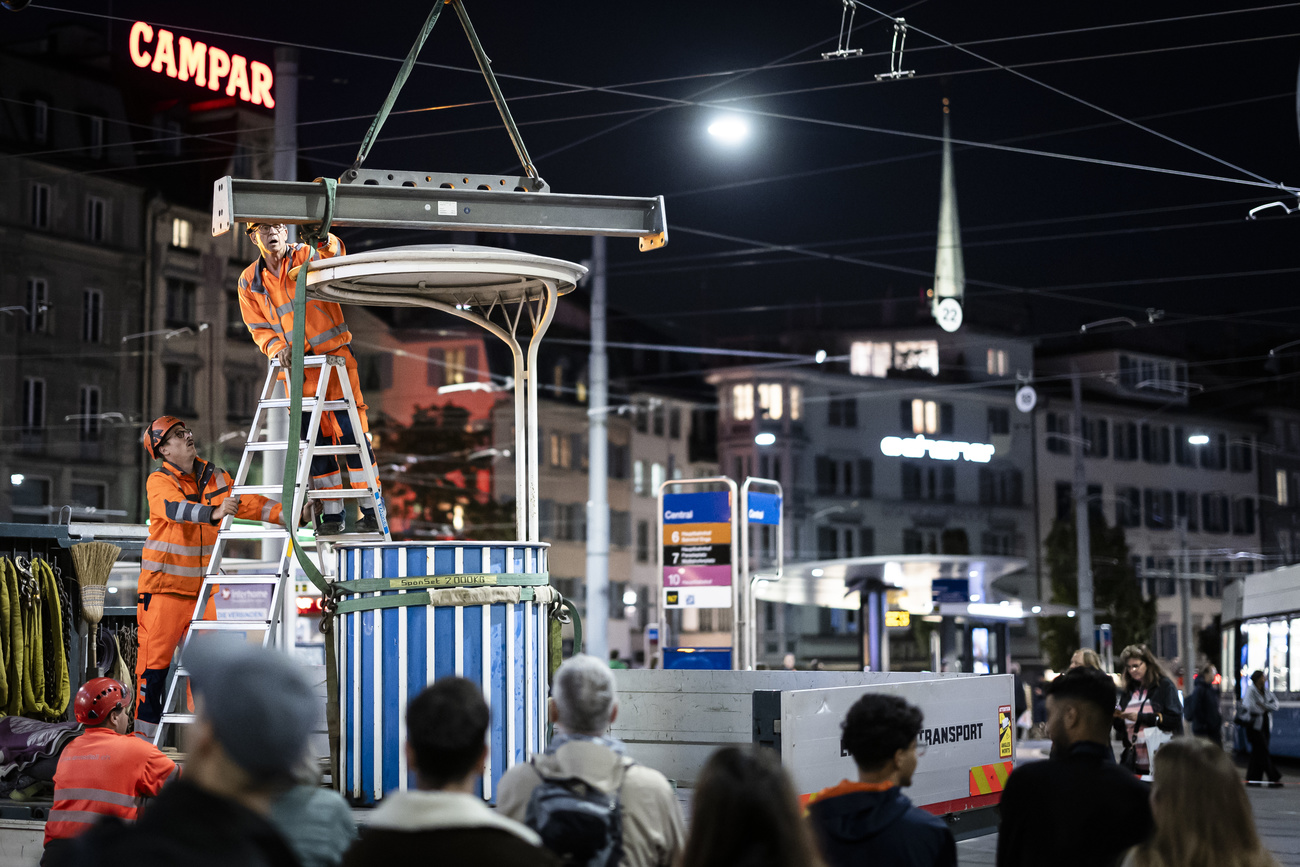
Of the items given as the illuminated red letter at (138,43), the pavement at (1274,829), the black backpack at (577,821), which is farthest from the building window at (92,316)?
the black backpack at (577,821)

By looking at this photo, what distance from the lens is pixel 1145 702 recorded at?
14.1 m

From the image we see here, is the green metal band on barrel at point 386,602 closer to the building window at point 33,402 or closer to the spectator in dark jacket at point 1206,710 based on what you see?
the spectator in dark jacket at point 1206,710

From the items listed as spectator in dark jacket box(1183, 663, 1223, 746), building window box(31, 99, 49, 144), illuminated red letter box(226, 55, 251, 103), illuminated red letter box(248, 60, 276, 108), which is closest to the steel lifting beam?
spectator in dark jacket box(1183, 663, 1223, 746)

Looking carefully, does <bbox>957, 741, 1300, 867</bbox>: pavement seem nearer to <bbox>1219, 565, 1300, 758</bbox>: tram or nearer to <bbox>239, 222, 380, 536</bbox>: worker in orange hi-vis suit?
<bbox>1219, 565, 1300, 758</bbox>: tram

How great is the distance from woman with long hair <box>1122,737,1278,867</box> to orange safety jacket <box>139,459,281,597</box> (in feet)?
19.8

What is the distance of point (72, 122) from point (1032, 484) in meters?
54.0

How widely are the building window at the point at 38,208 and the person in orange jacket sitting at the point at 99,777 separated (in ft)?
163

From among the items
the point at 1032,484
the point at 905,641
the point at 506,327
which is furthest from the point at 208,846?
the point at 1032,484

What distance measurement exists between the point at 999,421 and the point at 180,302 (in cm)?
4689

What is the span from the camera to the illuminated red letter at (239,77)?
45.8 m

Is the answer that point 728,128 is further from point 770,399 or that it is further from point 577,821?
point 770,399

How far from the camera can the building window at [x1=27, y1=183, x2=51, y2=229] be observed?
52.3 meters

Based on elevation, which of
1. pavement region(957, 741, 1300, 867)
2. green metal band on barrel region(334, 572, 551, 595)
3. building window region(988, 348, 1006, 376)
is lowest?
pavement region(957, 741, 1300, 867)

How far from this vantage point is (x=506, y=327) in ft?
35.3
